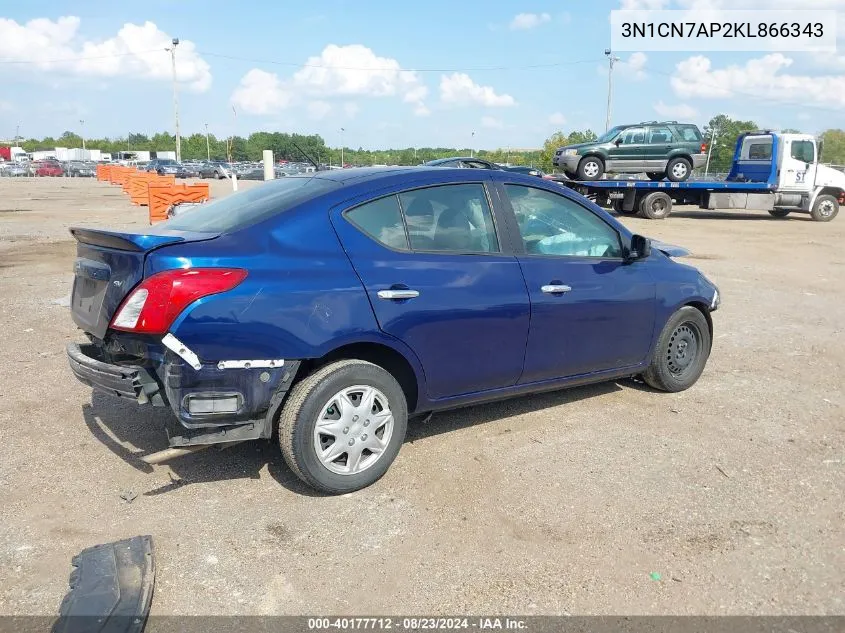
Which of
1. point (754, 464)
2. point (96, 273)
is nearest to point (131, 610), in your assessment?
point (96, 273)

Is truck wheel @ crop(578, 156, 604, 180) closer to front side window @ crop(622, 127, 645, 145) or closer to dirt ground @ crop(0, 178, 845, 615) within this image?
front side window @ crop(622, 127, 645, 145)

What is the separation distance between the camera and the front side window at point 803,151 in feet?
69.5

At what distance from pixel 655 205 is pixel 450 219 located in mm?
19295

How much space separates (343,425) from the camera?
355cm

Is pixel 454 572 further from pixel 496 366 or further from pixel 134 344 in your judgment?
pixel 134 344

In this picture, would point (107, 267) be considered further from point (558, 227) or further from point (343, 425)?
point (558, 227)

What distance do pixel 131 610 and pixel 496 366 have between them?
7.45 ft

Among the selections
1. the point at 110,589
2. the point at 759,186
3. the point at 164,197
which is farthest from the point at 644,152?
the point at 110,589

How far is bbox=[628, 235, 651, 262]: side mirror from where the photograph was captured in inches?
185

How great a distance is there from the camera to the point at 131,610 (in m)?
2.66

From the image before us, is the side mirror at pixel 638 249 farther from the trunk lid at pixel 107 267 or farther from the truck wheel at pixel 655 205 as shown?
the truck wheel at pixel 655 205

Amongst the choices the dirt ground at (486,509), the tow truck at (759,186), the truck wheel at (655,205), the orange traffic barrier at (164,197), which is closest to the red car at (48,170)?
the orange traffic barrier at (164,197)

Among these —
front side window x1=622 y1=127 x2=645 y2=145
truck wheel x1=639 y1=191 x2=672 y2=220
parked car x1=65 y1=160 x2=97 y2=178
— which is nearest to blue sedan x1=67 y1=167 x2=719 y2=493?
front side window x1=622 y1=127 x2=645 y2=145

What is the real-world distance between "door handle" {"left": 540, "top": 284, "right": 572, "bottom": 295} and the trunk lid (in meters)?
1.95
